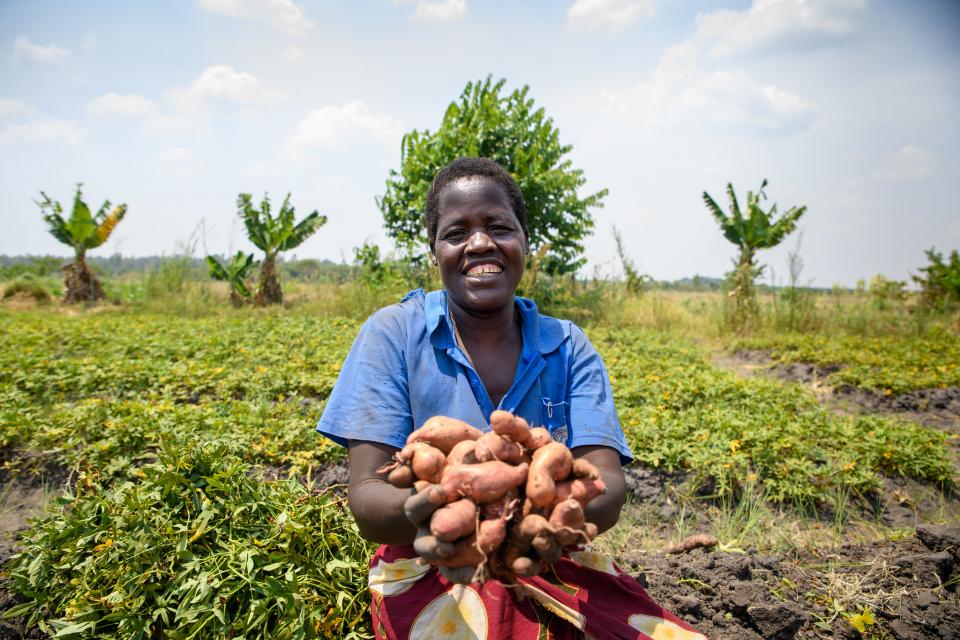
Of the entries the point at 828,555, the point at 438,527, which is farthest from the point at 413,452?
the point at 828,555

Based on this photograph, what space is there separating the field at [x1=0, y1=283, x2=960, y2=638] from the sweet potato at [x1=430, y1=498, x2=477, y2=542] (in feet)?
3.47

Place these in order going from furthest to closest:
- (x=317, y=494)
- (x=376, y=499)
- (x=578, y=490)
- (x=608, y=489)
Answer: (x=317, y=494) → (x=608, y=489) → (x=376, y=499) → (x=578, y=490)

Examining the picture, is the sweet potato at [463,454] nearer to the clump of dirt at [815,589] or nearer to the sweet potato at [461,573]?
the sweet potato at [461,573]

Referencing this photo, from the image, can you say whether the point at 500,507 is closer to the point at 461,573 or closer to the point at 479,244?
the point at 461,573

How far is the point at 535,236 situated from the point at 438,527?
1106 cm

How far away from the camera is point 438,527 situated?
1.08 m

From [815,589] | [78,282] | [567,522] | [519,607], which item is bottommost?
[815,589]

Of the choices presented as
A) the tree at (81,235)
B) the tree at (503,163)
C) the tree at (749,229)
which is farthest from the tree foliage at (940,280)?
the tree at (81,235)

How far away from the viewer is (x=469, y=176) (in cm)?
188

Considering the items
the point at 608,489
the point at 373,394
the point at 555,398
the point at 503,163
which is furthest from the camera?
the point at 503,163

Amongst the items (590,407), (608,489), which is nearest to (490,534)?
(608,489)

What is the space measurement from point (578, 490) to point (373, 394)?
74cm

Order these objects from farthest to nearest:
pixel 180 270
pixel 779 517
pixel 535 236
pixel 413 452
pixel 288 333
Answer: pixel 180 270 → pixel 535 236 → pixel 288 333 → pixel 779 517 → pixel 413 452

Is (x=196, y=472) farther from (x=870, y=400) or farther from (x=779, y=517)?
(x=870, y=400)
